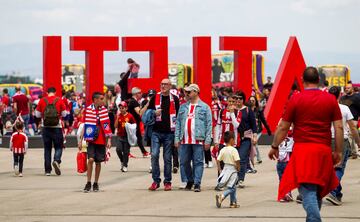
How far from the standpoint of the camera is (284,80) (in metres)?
33.2

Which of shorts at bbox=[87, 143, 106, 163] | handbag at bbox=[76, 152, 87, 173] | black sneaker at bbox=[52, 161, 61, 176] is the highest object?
shorts at bbox=[87, 143, 106, 163]

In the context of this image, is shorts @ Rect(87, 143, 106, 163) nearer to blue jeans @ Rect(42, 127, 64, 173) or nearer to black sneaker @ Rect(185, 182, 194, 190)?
black sneaker @ Rect(185, 182, 194, 190)

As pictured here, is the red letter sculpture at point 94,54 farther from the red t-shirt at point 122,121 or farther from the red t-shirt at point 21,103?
the red t-shirt at point 122,121

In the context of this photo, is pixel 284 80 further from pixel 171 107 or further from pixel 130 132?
pixel 171 107

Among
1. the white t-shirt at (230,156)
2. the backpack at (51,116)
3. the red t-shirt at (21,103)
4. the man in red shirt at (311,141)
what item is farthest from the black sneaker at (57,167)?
the red t-shirt at (21,103)

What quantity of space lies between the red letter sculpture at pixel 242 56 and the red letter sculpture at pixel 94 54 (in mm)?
3369

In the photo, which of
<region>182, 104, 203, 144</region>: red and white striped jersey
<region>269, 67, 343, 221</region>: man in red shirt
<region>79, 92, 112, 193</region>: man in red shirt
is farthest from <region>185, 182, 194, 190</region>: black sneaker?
<region>269, 67, 343, 221</region>: man in red shirt

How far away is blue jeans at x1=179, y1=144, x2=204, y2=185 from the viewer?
1871 centimetres

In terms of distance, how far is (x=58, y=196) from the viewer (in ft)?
59.8

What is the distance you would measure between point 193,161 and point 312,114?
7.44 m

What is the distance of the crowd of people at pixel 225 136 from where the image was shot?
457 inches

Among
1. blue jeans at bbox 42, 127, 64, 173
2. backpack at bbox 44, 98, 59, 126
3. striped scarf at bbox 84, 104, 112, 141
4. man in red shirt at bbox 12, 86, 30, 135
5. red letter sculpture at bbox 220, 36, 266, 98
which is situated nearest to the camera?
striped scarf at bbox 84, 104, 112, 141

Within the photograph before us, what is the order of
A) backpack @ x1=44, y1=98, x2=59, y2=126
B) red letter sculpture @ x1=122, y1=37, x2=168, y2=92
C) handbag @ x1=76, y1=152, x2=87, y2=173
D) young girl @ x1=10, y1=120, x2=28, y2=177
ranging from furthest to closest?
red letter sculpture @ x1=122, y1=37, x2=168, y2=92
backpack @ x1=44, y1=98, x2=59, y2=126
young girl @ x1=10, y1=120, x2=28, y2=177
handbag @ x1=76, y1=152, x2=87, y2=173

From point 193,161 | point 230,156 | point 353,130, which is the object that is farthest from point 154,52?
point 353,130
